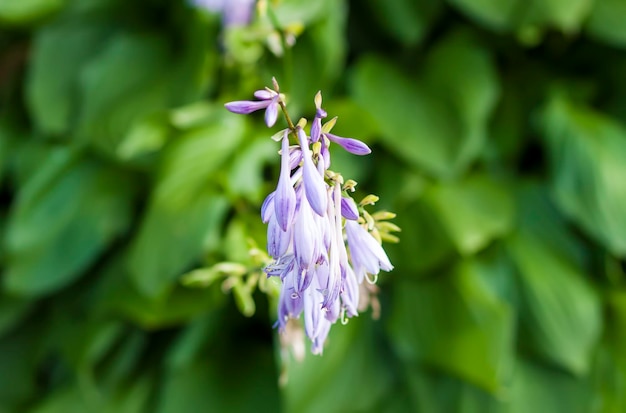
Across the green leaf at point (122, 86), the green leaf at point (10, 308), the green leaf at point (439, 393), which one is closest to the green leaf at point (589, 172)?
the green leaf at point (439, 393)

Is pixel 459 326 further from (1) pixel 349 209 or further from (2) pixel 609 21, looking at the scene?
(1) pixel 349 209

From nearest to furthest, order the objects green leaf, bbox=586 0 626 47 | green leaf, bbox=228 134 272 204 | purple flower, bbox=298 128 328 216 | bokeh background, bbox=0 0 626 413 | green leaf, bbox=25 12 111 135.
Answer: purple flower, bbox=298 128 328 216 → green leaf, bbox=228 134 272 204 → bokeh background, bbox=0 0 626 413 → green leaf, bbox=586 0 626 47 → green leaf, bbox=25 12 111 135

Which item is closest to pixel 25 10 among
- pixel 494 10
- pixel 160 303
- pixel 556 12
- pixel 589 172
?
pixel 160 303

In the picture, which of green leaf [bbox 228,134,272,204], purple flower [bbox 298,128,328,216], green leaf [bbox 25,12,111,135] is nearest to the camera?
purple flower [bbox 298,128,328,216]

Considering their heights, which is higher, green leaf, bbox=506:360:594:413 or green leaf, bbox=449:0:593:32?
green leaf, bbox=449:0:593:32

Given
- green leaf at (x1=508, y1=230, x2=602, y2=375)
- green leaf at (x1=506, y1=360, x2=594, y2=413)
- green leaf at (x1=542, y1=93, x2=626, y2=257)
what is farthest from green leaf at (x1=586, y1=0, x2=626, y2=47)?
green leaf at (x1=506, y1=360, x2=594, y2=413)

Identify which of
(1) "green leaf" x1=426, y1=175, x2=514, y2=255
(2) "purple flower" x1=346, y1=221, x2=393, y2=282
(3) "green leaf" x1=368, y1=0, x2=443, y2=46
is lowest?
(1) "green leaf" x1=426, y1=175, x2=514, y2=255

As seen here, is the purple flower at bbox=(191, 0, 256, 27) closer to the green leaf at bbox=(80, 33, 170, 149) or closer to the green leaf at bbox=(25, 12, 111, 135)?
the green leaf at bbox=(80, 33, 170, 149)

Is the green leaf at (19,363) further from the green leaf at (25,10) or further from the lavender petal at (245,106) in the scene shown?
the lavender petal at (245,106)
